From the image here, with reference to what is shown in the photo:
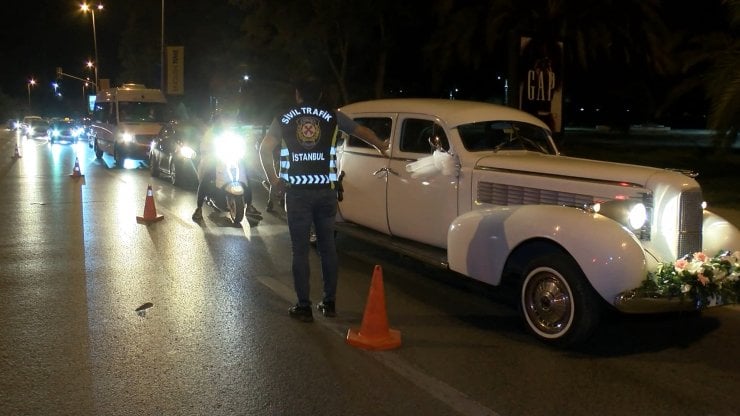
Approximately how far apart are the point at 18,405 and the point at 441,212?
13.9 feet

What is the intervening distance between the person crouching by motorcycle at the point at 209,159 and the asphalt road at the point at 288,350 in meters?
2.81

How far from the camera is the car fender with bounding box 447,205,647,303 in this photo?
576 centimetres

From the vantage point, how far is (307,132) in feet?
21.4

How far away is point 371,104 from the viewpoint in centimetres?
925

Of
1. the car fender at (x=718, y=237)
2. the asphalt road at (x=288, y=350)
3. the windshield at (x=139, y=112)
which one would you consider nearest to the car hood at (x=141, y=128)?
the windshield at (x=139, y=112)

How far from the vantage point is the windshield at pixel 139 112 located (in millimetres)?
24781

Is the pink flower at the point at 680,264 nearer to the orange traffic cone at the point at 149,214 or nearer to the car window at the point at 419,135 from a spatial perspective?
the car window at the point at 419,135

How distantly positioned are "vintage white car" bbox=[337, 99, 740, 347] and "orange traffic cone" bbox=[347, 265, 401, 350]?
114 centimetres

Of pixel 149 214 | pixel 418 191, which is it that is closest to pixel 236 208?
pixel 149 214

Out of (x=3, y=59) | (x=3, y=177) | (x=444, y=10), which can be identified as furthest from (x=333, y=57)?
(x=3, y=59)

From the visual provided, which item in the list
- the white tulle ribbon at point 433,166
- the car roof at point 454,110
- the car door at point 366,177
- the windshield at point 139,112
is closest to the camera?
the white tulle ribbon at point 433,166

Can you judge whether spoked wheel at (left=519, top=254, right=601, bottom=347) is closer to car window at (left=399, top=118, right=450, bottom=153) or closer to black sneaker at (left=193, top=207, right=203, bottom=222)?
car window at (left=399, top=118, right=450, bottom=153)

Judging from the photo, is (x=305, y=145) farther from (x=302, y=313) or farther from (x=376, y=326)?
(x=376, y=326)

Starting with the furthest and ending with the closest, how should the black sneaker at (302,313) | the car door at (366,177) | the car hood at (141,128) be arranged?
1. the car hood at (141,128)
2. the car door at (366,177)
3. the black sneaker at (302,313)
